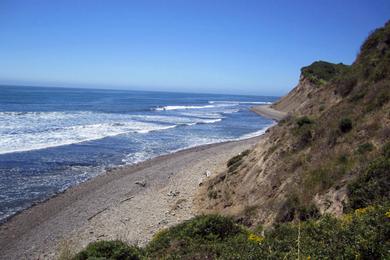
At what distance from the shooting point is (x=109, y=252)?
7.62 m

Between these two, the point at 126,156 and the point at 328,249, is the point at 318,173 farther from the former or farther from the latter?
the point at 126,156

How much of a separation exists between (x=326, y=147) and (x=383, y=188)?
4936mm

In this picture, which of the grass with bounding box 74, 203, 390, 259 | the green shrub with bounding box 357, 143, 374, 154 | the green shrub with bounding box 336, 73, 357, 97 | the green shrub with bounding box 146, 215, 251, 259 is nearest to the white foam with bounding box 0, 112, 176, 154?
the green shrub with bounding box 146, 215, 251, 259

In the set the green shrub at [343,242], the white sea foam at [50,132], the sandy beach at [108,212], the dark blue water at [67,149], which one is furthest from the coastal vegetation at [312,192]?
the white sea foam at [50,132]

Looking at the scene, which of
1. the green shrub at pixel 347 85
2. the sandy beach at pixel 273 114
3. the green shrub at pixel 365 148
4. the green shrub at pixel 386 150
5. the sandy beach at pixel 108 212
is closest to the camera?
the green shrub at pixel 386 150

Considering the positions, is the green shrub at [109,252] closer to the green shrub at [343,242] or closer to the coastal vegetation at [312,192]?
the coastal vegetation at [312,192]

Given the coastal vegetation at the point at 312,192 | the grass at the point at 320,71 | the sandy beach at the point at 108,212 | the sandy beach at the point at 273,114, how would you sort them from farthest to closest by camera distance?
the sandy beach at the point at 273,114 < the grass at the point at 320,71 < the sandy beach at the point at 108,212 < the coastal vegetation at the point at 312,192

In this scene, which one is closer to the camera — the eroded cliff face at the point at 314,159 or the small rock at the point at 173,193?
the eroded cliff face at the point at 314,159

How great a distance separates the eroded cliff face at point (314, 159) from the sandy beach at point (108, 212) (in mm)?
1879

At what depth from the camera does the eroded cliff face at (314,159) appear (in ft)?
33.9

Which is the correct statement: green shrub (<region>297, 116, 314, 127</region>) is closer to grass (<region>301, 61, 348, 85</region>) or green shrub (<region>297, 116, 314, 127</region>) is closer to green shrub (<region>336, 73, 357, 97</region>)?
green shrub (<region>336, 73, 357, 97</region>)

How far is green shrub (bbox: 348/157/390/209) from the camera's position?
26.3ft

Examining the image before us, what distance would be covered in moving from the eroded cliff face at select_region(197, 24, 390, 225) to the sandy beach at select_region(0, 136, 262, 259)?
1.88m

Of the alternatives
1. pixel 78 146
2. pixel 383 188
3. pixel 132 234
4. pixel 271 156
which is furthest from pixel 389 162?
pixel 78 146
